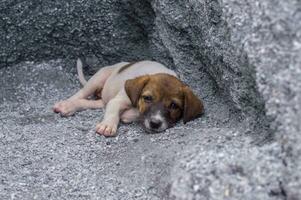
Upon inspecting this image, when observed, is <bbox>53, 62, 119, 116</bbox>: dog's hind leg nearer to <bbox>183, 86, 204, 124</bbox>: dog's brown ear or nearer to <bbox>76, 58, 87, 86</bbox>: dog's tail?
<bbox>76, 58, 87, 86</bbox>: dog's tail

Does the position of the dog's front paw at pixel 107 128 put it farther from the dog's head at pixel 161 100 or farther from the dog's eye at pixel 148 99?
the dog's eye at pixel 148 99

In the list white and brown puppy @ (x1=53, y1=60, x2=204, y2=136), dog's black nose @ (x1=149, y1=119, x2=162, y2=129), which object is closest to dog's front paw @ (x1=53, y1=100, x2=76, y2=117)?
white and brown puppy @ (x1=53, y1=60, x2=204, y2=136)

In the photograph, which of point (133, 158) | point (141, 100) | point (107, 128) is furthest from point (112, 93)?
point (133, 158)

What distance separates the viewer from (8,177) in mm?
6707

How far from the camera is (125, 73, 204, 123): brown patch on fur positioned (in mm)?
7980

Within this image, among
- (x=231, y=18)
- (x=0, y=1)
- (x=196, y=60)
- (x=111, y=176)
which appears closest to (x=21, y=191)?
(x=111, y=176)

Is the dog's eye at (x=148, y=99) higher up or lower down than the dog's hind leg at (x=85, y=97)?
higher up

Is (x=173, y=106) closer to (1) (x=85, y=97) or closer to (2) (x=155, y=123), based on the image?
(2) (x=155, y=123)

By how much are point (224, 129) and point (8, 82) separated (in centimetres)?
388

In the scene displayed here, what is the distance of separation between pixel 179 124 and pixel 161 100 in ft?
1.15

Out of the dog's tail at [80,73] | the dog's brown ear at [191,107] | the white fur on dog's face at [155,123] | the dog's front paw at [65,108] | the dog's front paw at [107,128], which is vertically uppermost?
the dog's brown ear at [191,107]

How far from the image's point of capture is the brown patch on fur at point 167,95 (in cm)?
798

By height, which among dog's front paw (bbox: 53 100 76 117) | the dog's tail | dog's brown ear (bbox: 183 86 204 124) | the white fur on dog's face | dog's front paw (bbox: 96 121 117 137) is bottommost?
the dog's tail

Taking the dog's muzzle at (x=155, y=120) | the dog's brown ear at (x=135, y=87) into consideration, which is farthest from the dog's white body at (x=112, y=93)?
the dog's muzzle at (x=155, y=120)
